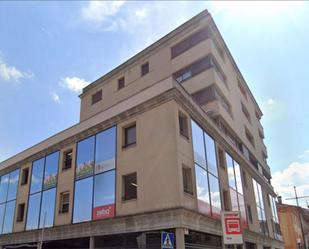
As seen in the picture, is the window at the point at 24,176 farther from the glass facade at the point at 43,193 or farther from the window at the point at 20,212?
the window at the point at 20,212

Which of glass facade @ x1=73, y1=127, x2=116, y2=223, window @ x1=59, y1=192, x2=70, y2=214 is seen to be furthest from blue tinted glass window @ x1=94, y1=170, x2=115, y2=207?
window @ x1=59, y1=192, x2=70, y2=214

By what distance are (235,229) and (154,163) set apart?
8.64 metres

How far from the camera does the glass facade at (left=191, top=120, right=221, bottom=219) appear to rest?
17.5 meters

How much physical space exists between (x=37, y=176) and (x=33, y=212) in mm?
2664

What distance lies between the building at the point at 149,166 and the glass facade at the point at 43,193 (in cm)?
8

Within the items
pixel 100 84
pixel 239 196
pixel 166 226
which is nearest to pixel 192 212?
pixel 166 226

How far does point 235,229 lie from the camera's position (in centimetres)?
803

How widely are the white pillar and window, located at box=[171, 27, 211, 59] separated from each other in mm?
16090

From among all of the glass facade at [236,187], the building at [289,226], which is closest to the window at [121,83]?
the glass facade at [236,187]

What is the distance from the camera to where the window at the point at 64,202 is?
68.0 feet

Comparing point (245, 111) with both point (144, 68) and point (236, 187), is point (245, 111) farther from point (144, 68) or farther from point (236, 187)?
point (144, 68)

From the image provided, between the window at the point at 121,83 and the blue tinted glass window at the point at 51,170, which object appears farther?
the window at the point at 121,83

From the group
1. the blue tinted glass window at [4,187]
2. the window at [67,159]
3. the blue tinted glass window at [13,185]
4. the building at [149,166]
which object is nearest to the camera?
the building at [149,166]

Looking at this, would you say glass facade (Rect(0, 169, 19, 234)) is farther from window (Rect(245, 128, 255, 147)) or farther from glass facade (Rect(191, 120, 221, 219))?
window (Rect(245, 128, 255, 147))
